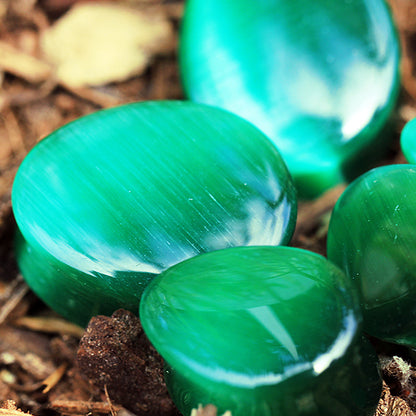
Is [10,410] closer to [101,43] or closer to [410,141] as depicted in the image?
[410,141]

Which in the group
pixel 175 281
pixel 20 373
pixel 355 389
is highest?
pixel 175 281

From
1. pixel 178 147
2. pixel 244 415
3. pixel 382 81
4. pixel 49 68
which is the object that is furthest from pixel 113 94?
pixel 244 415

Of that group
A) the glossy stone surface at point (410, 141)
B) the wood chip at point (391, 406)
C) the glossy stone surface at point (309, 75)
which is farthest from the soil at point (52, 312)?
the glossy stone surface at point (410, 141)

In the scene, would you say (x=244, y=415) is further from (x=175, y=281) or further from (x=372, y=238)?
(x=372, y=238)

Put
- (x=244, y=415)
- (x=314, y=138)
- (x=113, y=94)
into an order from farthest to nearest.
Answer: (x=113, y=94) < (x=314, y=138) < (x=244, y=415)

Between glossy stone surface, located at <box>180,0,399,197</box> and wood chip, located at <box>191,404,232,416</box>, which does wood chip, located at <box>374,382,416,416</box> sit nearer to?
wood chip, located at <box>191,404,232,416</box>

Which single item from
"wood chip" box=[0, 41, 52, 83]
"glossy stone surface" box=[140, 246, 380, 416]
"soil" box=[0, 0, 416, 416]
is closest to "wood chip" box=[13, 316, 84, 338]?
"soil" box=[0, 0, 416, 416]
